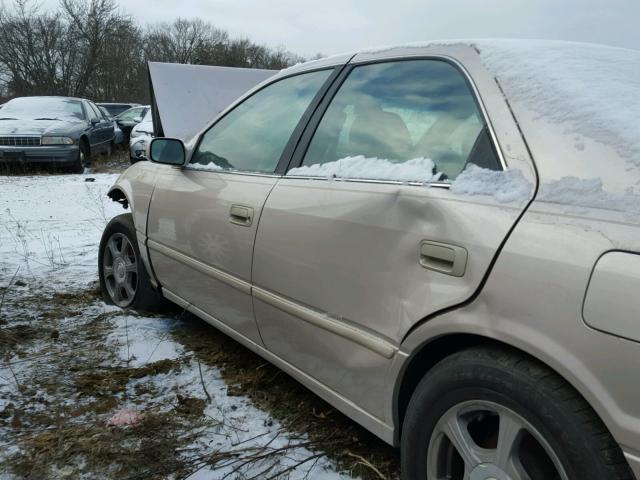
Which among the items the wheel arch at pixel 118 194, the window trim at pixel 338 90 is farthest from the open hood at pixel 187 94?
the window trim at pixel 338 90

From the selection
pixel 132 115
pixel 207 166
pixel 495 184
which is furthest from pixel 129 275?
pixel 132 115

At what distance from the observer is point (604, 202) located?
129 centimetres

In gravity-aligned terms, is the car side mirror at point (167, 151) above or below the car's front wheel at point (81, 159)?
above

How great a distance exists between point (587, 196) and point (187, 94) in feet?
19.1

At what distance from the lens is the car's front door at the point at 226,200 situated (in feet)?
8.18

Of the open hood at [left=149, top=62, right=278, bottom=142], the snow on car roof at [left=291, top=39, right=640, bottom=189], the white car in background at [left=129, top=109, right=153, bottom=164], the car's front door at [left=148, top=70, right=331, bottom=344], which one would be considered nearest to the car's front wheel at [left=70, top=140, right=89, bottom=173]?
the white car in background at [left=129, top=109, right=153, bottom=164]

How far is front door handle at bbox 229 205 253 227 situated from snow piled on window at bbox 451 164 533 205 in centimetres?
105

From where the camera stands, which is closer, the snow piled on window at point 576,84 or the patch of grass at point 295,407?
the snow piled on window at point 576,84

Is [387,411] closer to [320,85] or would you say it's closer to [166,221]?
[320,85]

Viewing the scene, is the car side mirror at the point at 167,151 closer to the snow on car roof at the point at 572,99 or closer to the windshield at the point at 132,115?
the snow on car roof at the point at 572,99

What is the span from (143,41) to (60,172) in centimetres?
3340

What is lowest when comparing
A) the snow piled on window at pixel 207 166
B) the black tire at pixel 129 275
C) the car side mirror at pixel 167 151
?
the black tire at pixel 129 275

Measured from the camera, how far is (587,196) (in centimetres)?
133

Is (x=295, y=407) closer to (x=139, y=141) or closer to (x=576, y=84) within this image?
(x=576, y=84)
